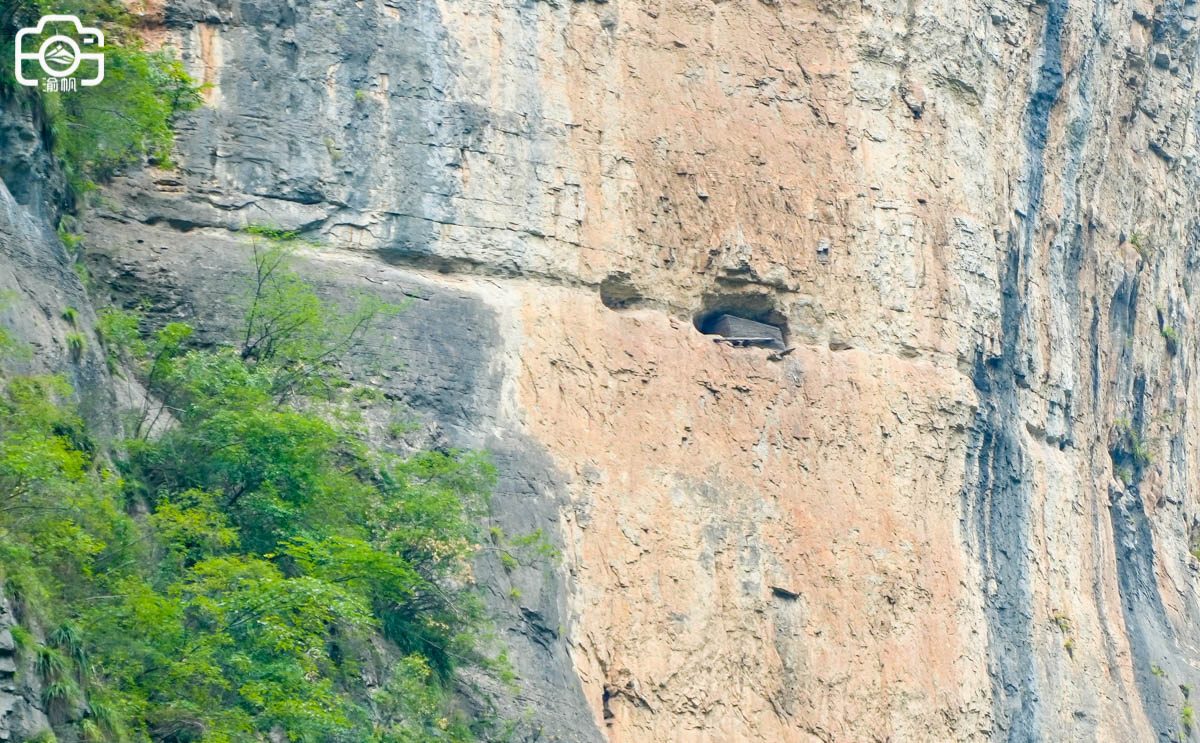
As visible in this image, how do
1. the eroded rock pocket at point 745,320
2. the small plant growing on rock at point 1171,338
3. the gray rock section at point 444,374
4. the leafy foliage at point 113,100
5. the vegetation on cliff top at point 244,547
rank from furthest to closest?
1. the small plant growing on rock at point 1171,338
2. the eroded rock pocket at point 745,320
3. the gray rock section at point 444,374
4. the leafy foliage at point 113,100
5. the vegetation on cliff top at point 244,547

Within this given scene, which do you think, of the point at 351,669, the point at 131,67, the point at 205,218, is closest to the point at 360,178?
the point at 205,218

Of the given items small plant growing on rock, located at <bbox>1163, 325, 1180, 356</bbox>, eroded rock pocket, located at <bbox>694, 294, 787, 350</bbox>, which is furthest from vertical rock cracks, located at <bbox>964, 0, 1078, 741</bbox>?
small plant growing on rock, located at <bbox>1163, 325, 1180, 356</bbox>

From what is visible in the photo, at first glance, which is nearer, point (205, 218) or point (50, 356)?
point (50, 356)

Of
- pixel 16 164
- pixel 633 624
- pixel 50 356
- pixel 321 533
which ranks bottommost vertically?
pixel 633 624

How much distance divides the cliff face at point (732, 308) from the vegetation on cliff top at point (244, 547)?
1.04m

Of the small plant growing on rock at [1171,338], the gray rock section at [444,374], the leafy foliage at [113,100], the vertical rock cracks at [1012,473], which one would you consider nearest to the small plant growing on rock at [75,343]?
the leafy foliage at [113,100]

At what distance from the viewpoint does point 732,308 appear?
26.9 meters

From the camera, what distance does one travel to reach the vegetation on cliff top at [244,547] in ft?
52.6

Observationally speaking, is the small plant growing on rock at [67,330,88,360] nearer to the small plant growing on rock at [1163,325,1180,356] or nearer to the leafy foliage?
the leafy foliage

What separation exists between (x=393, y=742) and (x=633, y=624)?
545cm

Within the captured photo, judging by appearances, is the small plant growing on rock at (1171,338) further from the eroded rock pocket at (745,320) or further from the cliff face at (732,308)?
the eroded rock pocket at (745,320)

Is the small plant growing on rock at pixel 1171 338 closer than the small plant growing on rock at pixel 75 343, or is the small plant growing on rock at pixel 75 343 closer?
the small plant growing on rock at pixel 75 343

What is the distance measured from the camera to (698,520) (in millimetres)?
25078

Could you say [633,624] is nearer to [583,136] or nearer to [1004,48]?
[583,136]
